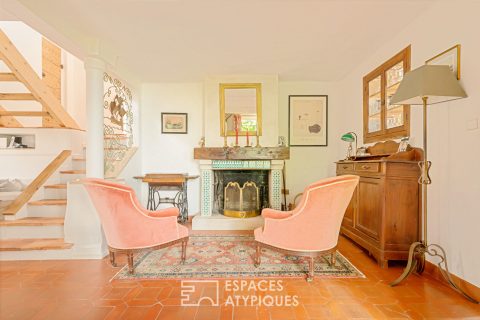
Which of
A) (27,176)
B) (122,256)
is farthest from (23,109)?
(122,256)

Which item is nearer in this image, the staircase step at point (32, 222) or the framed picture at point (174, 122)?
the staircase step at point (32, 222)

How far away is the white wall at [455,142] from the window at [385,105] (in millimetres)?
149

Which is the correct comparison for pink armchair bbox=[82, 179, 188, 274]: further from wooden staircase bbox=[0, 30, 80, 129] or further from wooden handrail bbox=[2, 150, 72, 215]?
wooden staircase bbox=[0, 30, 80, 129]

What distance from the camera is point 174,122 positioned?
4309mm

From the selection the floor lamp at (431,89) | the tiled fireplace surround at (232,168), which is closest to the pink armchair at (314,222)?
the floor lamp at (431,89)

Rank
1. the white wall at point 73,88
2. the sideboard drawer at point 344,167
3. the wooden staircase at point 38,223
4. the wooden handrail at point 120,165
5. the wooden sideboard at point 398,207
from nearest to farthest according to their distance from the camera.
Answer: the wooden sideboard at point 398,207 → the wooden staircase at point 38,223 → the sideboard drawer at point 344,167 → the wooden handrail at point 120,165 → the white wall at point 73,88

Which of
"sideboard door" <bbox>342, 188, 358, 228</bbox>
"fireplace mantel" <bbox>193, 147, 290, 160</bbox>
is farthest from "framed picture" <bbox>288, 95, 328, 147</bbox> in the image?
"sideboard door" <bbox>342, 188, 358, 228</bbox>

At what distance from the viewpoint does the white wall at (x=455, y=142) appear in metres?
1.81

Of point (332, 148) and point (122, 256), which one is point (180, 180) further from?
point (332, 148)

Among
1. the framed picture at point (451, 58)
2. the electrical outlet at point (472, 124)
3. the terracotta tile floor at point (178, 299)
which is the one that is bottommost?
the terracotta tile floor at point (178, 299)

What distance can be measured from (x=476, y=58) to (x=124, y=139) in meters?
4.25

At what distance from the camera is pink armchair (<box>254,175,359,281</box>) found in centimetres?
190

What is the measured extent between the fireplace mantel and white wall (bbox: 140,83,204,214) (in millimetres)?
701

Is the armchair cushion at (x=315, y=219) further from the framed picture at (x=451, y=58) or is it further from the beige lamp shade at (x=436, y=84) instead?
the framed picture at (x=451, y=58)
